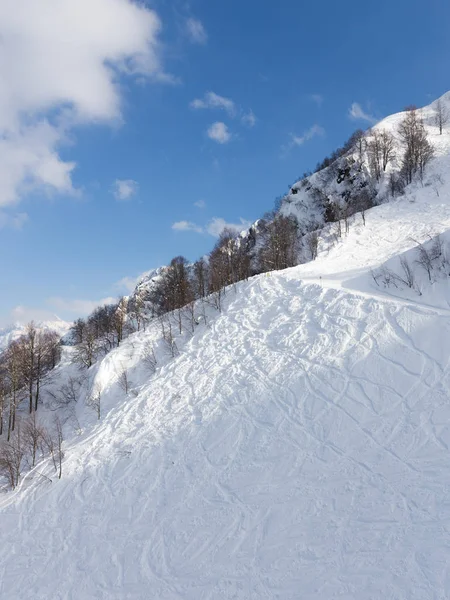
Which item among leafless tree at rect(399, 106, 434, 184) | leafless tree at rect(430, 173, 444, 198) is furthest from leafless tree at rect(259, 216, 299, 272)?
leafless tree at rect(399, 106, 434, 184)

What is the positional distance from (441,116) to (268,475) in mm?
86339

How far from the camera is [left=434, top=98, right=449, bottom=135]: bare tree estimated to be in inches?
2719

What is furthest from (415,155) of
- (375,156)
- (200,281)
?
(200,281)

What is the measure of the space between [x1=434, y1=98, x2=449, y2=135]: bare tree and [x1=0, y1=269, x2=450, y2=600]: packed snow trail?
223 feet

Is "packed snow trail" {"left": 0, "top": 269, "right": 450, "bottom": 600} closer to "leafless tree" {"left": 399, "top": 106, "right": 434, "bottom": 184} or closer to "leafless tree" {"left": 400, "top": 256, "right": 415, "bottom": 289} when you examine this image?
"leafless tree" {"left": 400, "top": 256, "right": 415, "bottom": 289}

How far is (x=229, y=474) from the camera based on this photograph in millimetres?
14250

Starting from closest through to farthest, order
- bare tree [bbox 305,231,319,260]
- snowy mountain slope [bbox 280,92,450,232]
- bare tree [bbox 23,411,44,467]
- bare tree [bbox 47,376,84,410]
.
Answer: bare tree [bbox 23,411,44,467], bare tree [bbox 47,376,84,410], bare tree [bbox 305,231,319,260], snowy mountain slope [bbox 280,92,450,232]

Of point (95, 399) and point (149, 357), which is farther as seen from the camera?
point (149, 357)

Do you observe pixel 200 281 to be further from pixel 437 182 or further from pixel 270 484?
pixel 437 182

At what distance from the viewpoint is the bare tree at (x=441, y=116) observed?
6907 cm

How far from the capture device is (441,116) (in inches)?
2817

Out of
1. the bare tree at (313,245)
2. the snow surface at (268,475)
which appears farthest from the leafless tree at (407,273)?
the bare tree at (313,245)

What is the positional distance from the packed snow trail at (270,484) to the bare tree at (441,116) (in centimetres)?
6798

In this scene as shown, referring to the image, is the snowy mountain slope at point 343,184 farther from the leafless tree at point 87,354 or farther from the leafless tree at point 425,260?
the leafless tree at point 87,354
